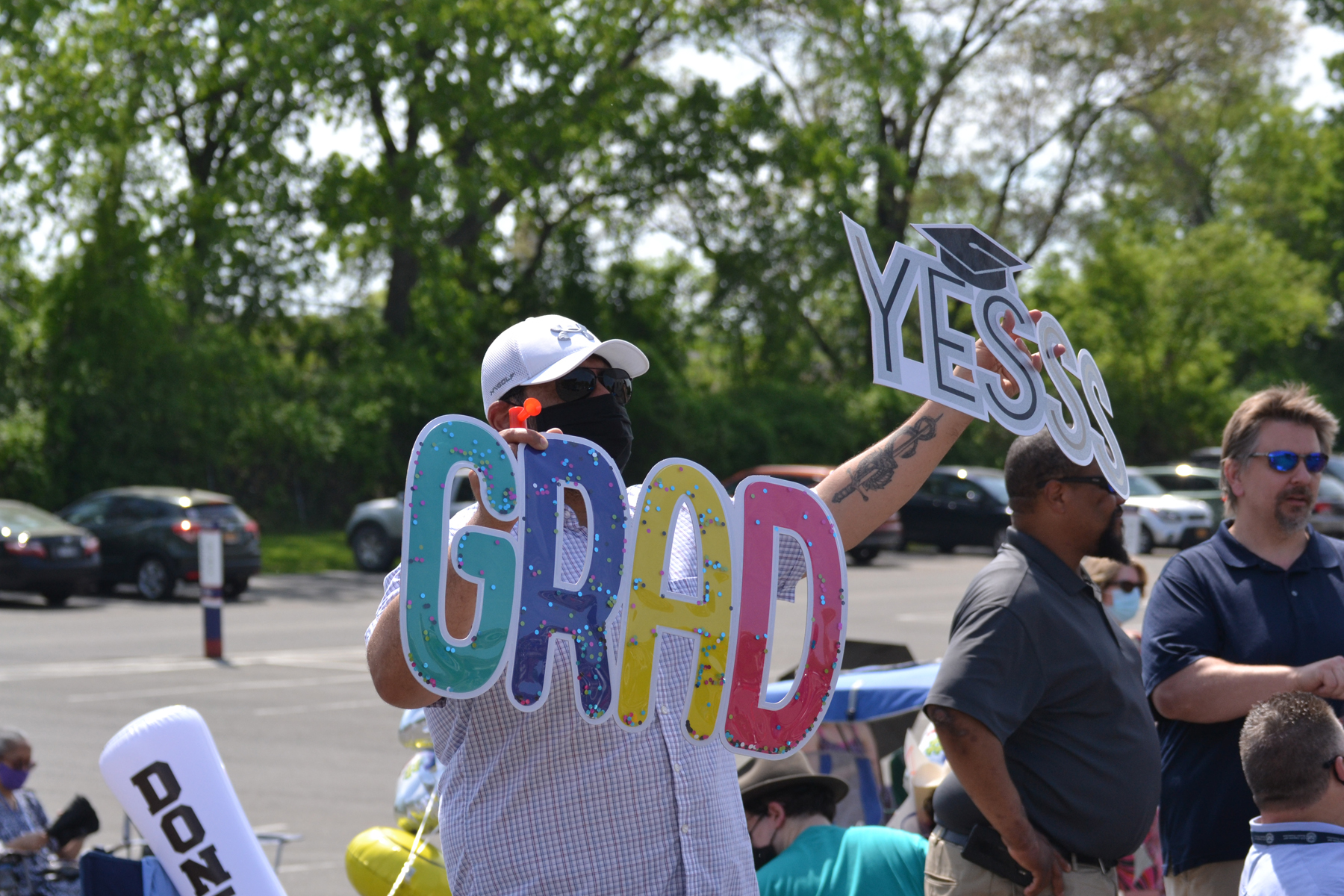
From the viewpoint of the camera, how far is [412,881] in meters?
4.23

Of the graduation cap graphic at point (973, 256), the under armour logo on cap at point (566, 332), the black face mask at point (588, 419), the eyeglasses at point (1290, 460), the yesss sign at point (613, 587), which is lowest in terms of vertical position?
the yesss sign at point (613, 587)

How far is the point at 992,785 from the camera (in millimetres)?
3082

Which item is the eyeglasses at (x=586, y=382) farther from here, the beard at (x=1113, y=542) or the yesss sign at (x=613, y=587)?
the beard at (x=1113, y=542)

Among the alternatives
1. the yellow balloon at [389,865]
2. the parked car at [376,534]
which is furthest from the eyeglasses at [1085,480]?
the parked car at [376,534]

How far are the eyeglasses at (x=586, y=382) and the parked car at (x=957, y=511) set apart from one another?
78.1ft

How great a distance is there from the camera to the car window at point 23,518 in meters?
18.0

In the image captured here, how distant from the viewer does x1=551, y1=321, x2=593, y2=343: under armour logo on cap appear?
2354 millimetres

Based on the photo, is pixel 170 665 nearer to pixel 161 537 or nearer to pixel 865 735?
pixel 161 537

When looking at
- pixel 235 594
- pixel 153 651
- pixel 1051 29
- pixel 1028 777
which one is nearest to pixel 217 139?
pixel 235 594

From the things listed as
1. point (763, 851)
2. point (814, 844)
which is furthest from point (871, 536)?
point (814, 844)

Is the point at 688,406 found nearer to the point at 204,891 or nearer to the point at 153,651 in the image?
the point at 153,651

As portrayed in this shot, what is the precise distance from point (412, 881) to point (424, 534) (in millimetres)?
2450

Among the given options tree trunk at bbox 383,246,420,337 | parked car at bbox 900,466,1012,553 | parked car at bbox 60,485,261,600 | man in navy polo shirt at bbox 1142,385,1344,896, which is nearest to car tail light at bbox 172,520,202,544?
parked car at bbox 60,485,261,600

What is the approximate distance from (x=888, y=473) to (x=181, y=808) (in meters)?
2.15
